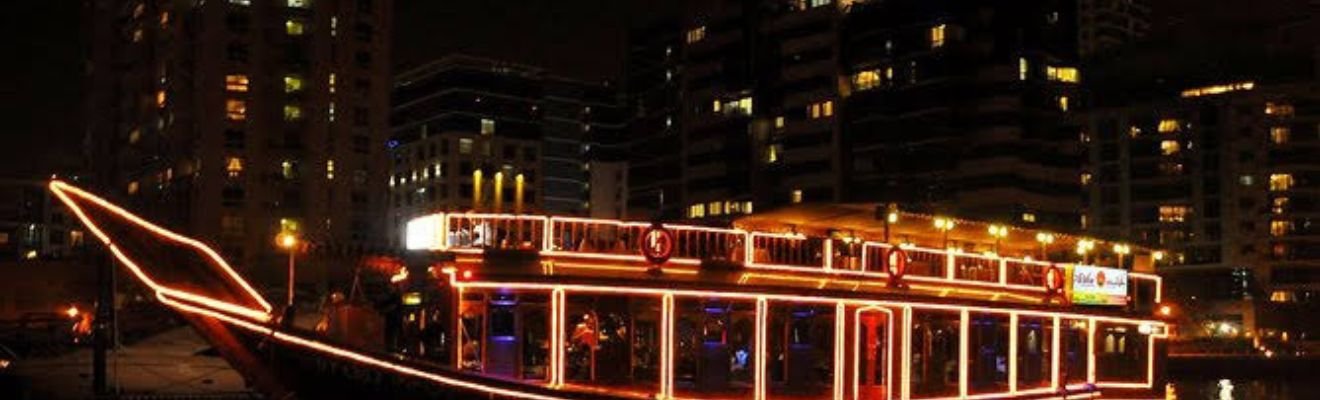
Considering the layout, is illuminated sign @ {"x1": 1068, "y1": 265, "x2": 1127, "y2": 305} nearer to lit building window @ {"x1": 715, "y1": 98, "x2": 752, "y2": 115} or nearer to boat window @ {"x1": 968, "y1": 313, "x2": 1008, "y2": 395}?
boat window @ {"x1": 968, "y1": 313, "x2": 1008, "y2": 395}

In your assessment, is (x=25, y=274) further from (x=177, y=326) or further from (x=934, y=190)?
(x=934, y=190)

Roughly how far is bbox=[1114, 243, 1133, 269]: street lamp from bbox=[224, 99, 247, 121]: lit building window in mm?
47554

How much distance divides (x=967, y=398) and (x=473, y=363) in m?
7.70

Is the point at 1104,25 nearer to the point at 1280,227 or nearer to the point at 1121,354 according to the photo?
the point at 1280,227

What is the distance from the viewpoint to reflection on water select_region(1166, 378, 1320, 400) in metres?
51.3

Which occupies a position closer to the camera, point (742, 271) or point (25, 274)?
point (742, 271)

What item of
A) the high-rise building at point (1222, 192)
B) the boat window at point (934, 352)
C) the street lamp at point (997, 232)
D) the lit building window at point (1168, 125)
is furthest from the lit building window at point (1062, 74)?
the boat window at point (934, 352)

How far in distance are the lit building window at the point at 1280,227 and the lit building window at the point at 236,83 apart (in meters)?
60.9

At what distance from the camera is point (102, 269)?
18.3 meters

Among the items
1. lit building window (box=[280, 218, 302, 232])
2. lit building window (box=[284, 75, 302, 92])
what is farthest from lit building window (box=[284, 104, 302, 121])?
lit building window (box=[280, 218, 302, 232])

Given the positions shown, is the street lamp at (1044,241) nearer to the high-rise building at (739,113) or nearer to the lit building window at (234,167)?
the lit building window at (234,167)

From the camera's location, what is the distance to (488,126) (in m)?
110

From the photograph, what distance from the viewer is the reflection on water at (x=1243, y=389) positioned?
168 feet

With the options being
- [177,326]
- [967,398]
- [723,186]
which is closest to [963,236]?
[967,398]
